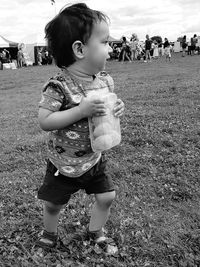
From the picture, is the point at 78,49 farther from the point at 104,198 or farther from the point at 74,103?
the point at 104,198

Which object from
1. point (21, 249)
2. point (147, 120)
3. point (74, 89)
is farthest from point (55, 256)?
point (147, 120)

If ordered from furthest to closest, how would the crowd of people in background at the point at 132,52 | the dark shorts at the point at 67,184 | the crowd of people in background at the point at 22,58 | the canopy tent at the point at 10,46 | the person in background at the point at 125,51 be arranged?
the canopy tent at the point at 10,46, the crowd of people in background at the point at 22,58, the person in background at the point at 125,51, the crowd of people in background at the point at 132,52, the dark shorts at the point at 67,184

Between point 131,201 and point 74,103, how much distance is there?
1.66m

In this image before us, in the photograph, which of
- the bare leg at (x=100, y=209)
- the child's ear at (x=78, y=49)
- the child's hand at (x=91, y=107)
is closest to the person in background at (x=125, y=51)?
the bare leg at (x=100, y=209)

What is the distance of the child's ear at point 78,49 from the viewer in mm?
2385

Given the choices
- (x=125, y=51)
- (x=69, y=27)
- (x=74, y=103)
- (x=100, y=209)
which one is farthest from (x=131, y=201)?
(x=125, y=51)

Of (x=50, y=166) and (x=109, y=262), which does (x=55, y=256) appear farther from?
(x=50, y=166)

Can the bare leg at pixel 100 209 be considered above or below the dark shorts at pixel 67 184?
below

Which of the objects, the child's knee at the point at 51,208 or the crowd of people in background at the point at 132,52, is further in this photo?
the crowd of people in background at the point at 132,52

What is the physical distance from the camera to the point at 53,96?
2.45 metres

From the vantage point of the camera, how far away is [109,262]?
288 cm

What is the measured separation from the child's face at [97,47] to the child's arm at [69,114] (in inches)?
11.7

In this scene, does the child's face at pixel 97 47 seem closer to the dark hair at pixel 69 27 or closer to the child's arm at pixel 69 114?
the dark hair at pixel 69 27

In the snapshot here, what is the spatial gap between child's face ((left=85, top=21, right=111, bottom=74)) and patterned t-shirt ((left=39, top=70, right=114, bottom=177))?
16 centimetres
